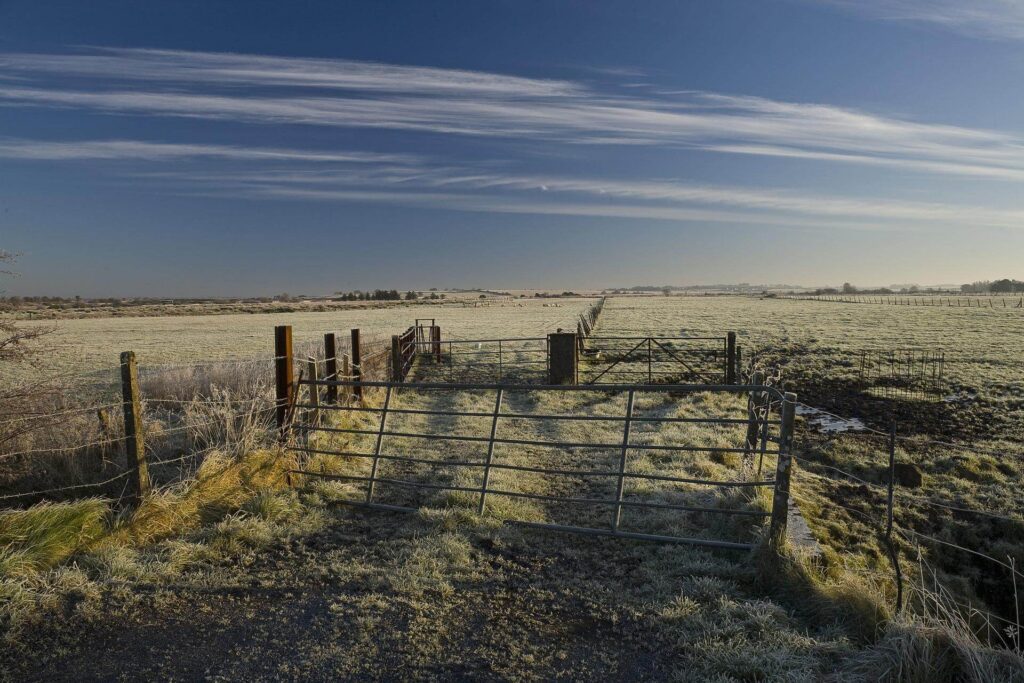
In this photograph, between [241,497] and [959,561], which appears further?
[959,561]

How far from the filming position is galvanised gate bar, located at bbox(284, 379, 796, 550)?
653cm

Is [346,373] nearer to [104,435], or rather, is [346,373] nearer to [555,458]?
[104,435]

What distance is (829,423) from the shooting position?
15.8 metres

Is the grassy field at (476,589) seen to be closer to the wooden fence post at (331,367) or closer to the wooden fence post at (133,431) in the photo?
the wooden fence post at (133,431)

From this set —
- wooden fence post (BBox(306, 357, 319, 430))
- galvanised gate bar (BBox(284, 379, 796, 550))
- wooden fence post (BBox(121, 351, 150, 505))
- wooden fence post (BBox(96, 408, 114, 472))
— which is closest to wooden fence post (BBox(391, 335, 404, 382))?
galvanised gate bar (BBox(284, 379, 796, 550))

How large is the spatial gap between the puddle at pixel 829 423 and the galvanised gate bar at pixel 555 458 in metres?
1.65

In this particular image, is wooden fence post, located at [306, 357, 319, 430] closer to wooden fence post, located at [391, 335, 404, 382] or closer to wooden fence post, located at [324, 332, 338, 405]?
wooden fence post, located at [324, 332, 338, 405]

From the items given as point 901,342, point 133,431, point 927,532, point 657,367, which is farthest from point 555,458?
point 901,342

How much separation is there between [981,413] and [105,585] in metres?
19.4

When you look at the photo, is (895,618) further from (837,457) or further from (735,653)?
(837,457)

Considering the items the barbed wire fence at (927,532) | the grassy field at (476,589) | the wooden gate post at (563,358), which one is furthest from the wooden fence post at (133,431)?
the wooden gate post at (563,358)

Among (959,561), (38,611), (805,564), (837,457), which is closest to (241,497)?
(38,611)

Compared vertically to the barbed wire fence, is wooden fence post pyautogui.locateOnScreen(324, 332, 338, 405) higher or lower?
higher

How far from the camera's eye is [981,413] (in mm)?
16406
